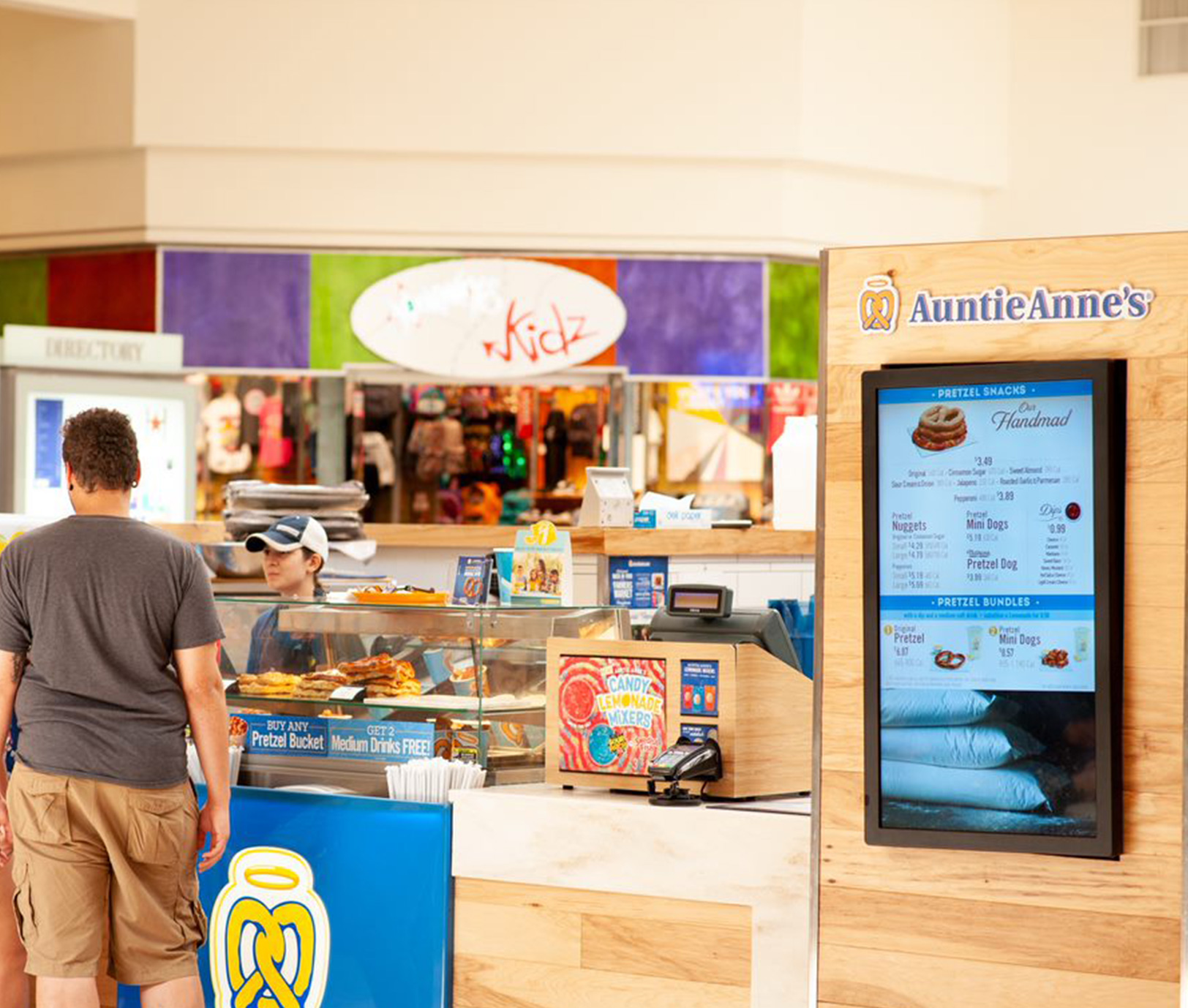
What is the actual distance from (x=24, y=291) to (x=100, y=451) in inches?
356

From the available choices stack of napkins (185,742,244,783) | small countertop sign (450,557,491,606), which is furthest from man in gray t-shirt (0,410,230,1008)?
small countertop sign (450,557,491,606)

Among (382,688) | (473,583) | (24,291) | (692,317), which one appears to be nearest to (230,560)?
(473,583)

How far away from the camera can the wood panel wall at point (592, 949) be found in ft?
12.2

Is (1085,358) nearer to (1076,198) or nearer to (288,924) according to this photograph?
(288,924)

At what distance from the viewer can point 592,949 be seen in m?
3.85

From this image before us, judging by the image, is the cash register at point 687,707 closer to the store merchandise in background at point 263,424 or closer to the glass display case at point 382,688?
the glass display case at point 382,688

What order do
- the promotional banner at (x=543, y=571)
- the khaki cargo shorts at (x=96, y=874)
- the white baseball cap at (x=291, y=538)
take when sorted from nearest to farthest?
the khaki cargo shorts at (x=96, y=874)
the promotional banner at (x=543, y=571)
the white baseball cap at (x=291, y=538)

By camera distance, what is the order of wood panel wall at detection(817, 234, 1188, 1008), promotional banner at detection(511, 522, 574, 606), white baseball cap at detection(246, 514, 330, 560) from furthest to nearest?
1. white baseball cap at detection(246, 514, 330, 560)
2. promotional banner at detection(511, 522, 574, 606)
3. wood panel wall at detection(817, 234, 1188, 1008)

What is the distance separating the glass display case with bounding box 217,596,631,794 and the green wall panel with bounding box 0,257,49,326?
27.2 ft

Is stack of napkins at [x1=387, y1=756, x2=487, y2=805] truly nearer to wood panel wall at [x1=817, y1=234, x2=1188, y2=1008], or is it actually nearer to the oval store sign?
wood panel wall at [x1=817, y1=234, x2=1188, y2=1008]

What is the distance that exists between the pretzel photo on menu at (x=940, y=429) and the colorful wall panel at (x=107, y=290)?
873 centimetres

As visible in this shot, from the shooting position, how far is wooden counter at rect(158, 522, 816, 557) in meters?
5.97

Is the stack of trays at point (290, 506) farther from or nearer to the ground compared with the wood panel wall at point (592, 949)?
farther from the ground

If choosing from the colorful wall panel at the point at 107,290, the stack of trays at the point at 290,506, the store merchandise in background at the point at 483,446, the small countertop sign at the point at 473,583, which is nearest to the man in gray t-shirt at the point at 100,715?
the small countertop sign at the point at 473,583
